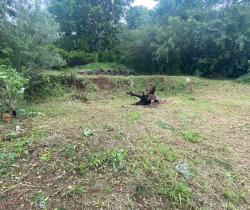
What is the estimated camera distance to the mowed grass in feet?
8.50

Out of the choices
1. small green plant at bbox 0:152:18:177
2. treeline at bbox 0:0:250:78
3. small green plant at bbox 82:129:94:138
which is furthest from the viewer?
treeline at bbox 0:0:250:78

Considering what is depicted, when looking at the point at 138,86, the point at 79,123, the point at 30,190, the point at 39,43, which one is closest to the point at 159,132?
the point at 79,123

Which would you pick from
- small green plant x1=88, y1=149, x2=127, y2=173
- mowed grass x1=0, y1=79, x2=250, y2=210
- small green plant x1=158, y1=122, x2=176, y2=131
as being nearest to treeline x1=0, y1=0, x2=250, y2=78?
mowed grass x1=0, y1=79, x2=250, y2=210

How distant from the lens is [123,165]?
116 inches

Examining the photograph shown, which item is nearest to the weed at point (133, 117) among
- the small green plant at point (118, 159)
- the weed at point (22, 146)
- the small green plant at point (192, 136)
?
the small green plant at point (192, 136)

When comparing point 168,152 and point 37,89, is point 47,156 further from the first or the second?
point 37,89

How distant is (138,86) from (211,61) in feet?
13.3

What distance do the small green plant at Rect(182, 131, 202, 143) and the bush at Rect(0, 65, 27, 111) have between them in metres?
2.47

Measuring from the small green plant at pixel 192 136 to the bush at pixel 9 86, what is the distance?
247cm

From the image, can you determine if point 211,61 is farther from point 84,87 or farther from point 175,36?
point 84,87

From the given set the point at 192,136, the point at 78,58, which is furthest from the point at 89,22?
the point at 192,136

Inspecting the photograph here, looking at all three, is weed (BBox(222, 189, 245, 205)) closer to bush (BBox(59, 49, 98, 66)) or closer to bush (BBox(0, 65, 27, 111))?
bush (BBox(0, 65, 27, 111))

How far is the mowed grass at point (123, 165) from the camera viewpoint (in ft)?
8.50

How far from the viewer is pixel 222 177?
309 centimetres
